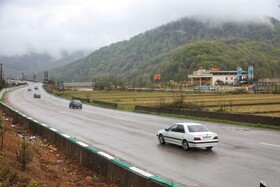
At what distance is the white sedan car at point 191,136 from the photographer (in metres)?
16.8

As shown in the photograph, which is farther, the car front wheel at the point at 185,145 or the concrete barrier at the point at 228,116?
the concrete barrier at the point at 228,116

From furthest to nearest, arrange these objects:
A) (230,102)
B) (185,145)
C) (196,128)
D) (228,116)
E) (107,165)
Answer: (230,102)
(228,116)
(196,128)
(185,145)
(107,165)

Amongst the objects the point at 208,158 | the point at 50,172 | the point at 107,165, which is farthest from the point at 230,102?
the point at 107,165

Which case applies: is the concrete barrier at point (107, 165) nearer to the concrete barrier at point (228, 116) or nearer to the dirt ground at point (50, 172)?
the dirt ground at point (50, 172)

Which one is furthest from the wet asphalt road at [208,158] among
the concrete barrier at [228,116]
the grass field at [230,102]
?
the grass field at [230,102]

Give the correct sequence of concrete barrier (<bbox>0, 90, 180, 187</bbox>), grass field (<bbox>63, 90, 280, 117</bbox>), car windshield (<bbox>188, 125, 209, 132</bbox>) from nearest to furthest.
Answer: concrete barrier (<bbox>0, 90, 180, 187</bbox>) < car windshield (<bbox>188, 125, 209, 132</bbox>) < grass field (<bbox>63, 90, 280, 117</bbox>)

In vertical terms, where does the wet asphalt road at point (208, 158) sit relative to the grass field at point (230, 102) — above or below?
above

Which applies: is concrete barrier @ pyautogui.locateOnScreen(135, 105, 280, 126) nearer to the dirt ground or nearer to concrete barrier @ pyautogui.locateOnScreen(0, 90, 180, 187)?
concrete barrier @ pyautogui.locateOnScreen(0, 90, 180, 187)

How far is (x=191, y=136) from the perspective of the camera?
16.9m

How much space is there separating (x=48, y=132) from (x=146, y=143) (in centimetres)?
502

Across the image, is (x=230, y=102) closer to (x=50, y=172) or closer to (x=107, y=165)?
(x=50, y=172)

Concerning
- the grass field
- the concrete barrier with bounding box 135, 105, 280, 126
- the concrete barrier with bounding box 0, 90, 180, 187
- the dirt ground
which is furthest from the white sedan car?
the grass field

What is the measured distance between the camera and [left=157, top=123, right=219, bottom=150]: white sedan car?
55.2 feet

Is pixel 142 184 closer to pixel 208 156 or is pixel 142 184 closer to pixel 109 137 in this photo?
pixel 208 156
